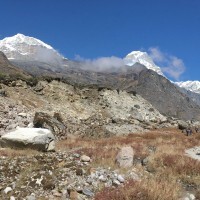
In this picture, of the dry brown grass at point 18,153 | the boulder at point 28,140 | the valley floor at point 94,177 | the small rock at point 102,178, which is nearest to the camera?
the valley floor at point 94,177

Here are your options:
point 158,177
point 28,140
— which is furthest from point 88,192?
point 28,140

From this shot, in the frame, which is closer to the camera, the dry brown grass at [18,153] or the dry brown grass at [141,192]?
the dry brown grass at [141,192]

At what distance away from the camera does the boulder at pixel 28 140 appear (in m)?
23.6

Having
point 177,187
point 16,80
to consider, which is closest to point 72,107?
point 16,80

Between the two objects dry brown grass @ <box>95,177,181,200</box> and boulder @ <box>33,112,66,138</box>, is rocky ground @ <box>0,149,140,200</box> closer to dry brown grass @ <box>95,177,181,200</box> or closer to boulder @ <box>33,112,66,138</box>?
dry brown grass @ <box>95,177,181,200</box>

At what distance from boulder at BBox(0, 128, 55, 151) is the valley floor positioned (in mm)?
1288

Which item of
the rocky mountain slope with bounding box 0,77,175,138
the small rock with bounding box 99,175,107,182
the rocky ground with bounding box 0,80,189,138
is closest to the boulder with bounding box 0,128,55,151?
the small rock with bounding box 99,175,107,182

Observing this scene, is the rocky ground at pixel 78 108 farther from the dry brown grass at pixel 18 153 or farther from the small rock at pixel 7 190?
the small rock at pixel 7 190

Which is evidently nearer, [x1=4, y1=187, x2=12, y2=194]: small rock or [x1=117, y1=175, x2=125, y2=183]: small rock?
[x1=4, y1=187, x2=12, y2=194]: small rock

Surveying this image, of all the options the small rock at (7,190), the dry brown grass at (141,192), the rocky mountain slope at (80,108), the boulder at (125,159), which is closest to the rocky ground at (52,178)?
the small rock at (7,190)

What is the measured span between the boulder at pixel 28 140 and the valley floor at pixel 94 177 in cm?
129

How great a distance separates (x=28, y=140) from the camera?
23594 millimetres

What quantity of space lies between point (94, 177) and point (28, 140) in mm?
7885

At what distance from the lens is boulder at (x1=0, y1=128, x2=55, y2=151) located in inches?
929
